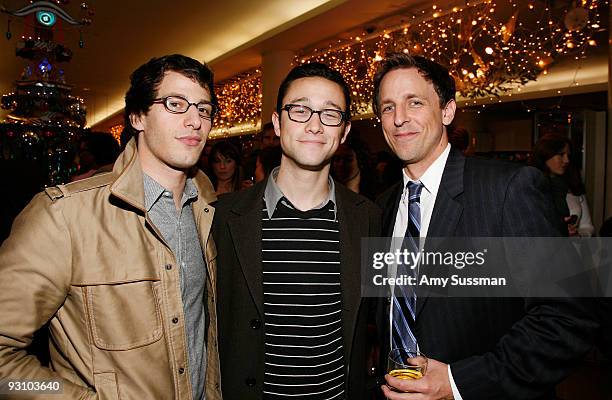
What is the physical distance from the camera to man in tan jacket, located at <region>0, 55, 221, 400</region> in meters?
1.31

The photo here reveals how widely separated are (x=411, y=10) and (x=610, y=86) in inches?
126

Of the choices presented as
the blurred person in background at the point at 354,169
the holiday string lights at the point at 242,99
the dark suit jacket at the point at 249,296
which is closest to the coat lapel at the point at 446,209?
the dark suit jacket at the point at 249,296

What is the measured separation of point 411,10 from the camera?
6.16m

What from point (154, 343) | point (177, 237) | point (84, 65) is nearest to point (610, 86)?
point (177, 237)

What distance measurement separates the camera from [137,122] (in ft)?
5.64

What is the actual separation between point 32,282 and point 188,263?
1.69ft

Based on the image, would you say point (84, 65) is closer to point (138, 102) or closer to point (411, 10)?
point (411, 10)

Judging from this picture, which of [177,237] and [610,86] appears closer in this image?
[177,237]

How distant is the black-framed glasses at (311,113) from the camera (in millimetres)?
1951

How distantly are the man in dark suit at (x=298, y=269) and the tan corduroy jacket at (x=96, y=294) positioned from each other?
0.35 meters

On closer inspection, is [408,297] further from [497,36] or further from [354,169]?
[497,36]

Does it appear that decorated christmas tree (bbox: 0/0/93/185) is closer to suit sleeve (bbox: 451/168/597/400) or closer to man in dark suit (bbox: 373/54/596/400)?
man in dark suit (bbox: 373/54/596/400)

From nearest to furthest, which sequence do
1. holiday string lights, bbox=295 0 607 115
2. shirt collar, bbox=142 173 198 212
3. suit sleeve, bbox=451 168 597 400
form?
suit sleeve, bbox=451 168 597 400 → shirt collar, bbox=142 173 198 212 → holiday string lights, bbox=295 0 607 115

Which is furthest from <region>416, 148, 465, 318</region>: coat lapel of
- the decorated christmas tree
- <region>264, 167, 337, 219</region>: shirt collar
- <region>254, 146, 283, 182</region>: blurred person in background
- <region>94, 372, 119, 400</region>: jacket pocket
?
the decorated christmas tree
